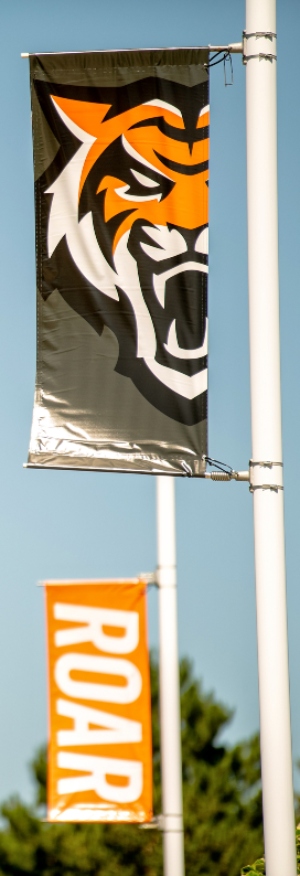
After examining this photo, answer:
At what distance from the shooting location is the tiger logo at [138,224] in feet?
21.5

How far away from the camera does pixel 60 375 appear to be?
664 cm

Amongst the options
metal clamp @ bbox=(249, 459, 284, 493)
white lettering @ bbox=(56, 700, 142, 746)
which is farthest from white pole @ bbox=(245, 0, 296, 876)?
white lettering @ bbox=(56, 700, 142, 746)

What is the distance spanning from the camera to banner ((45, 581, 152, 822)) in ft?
24.8

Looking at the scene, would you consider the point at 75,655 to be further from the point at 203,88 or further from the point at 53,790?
the point at 203,88

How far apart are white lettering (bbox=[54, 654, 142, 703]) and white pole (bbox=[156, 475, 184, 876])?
3.21 meters

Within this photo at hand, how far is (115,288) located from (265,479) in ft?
4.04

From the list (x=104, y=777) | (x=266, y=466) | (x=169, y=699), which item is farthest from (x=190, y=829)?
(x=266, y=466)

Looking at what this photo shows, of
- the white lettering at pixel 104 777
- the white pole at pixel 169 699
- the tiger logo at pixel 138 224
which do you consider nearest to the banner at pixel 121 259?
the tiger logo at pixel 138 224

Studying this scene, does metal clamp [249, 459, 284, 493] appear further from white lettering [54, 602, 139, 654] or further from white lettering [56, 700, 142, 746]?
white lettering [56, 700, 142, 746]

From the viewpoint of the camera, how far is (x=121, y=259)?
6691mm

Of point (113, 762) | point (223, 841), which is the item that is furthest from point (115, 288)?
point (223, 841)

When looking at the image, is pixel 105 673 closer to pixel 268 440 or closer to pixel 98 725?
pixel 98 725

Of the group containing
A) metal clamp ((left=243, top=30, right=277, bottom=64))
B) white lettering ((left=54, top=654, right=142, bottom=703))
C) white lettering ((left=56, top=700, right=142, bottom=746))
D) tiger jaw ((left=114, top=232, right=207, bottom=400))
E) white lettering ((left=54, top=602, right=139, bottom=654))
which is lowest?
white lettering ((left=56, top=700, right=142, bottom=746))

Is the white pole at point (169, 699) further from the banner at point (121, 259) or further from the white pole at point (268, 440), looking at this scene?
the banner at point (121, 259)
